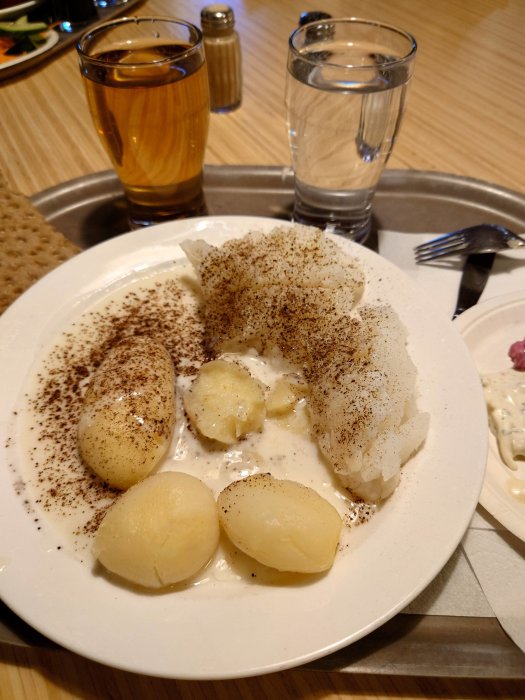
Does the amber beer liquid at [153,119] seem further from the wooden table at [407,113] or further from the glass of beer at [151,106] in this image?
the wooden table at [407,113]

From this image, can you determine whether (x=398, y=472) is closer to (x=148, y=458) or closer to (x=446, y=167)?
(x=148, y=458)

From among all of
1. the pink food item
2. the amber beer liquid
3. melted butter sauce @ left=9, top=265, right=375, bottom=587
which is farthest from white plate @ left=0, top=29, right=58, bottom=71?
the pink food item

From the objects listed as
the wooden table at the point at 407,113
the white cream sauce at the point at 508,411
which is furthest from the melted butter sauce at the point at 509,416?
the wooden table at the point at 407,113

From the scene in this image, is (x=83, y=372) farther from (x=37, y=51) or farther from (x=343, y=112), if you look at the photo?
(x=37, y=51)

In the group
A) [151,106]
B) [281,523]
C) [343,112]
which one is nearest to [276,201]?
[343,112]

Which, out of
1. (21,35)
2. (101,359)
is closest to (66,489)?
(101,359)
